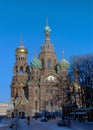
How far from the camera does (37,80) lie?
93.7 m

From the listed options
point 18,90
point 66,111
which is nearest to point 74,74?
point 66,111

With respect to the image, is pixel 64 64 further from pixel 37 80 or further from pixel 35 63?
pixel 37 80

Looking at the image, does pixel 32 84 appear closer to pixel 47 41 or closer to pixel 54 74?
pixel 54 74

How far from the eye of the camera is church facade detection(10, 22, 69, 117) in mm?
92125

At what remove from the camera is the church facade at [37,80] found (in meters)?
92.1

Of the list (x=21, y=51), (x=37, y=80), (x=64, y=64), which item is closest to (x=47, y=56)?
(x=64, y=64)

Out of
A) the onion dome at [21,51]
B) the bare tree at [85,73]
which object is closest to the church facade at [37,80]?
the onion dome at [21,51]

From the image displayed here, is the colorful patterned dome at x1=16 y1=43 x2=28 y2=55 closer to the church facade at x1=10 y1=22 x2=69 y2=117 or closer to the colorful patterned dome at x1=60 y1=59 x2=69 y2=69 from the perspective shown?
the church facade at x1=10 y1=22 x2=69 y2=117

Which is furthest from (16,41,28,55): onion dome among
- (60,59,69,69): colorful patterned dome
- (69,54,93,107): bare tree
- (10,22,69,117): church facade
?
(69,54,93,107): bare tree

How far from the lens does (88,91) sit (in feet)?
163

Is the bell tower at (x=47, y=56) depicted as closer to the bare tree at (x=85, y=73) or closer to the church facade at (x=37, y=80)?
the church facade at (x=37, y=80)

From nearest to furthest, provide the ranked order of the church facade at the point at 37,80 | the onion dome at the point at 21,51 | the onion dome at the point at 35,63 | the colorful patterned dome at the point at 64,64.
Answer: the church facade at the point at 37,80
the onion dome at the point at 35,63
the onion dome at the point at 21,51
the colorful patterned dome at the point at 64,64

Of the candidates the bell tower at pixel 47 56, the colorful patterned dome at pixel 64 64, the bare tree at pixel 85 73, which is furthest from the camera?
the colorful patterned dome at pixel 64 64

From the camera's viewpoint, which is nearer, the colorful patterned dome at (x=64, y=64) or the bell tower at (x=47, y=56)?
the bell tower at (x=47, y=56)
